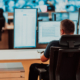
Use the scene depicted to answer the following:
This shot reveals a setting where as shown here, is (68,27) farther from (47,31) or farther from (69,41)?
(47,31)

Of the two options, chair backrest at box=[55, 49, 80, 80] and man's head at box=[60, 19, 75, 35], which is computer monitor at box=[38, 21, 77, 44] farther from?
chair backrest at box=[55, 49, 80, 80]

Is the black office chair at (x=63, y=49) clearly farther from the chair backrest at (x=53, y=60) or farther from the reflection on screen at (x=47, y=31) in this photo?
the reflection on screen at (x=47, y=31)

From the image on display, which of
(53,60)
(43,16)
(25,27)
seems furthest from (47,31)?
(53,60)

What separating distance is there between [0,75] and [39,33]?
810 millimetres

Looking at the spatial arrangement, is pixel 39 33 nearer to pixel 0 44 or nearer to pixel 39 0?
pixel 0 44

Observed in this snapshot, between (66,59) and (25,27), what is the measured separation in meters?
0.97

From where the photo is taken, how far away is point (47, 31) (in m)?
2.22

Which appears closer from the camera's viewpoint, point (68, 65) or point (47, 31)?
point (68, 65)

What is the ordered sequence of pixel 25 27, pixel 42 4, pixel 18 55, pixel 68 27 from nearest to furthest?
pixel 68 27 < pixel 18 55 < pixel 25 27 < pixel 42 4

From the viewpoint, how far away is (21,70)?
5.83 feet

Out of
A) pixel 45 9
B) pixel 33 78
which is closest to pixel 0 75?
pixel 33 78

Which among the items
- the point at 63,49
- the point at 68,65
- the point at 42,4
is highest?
the point at 42,4

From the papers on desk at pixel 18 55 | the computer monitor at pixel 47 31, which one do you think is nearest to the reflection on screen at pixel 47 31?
the computer monitor at pixel 47 31

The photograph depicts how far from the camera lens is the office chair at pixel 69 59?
4.43 feet
